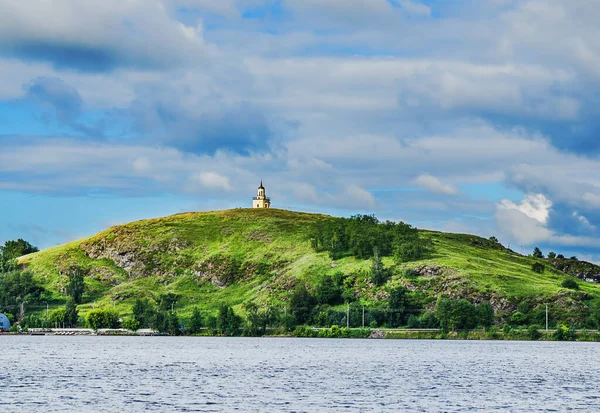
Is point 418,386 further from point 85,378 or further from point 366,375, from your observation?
point 85,378

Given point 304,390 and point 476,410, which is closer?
point 476,410

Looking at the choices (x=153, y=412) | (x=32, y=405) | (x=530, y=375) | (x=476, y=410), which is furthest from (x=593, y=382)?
(x=32, y=405)

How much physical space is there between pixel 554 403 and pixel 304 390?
83.0 feet

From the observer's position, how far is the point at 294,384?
9756 cm

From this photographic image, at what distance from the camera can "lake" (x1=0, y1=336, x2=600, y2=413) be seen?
7600cm

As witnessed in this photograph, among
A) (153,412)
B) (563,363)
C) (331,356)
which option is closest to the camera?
(153,412)

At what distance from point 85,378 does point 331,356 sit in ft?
216

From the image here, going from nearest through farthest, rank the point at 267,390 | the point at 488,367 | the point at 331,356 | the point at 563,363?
the point at 267,390, the point at 488,367, the point at 563,363, the point at 331,356

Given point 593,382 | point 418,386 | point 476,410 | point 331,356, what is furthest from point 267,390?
point 331,356

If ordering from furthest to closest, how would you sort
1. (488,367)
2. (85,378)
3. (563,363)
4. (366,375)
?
(563,363) < (488,367) < (366,375) < (85,378)

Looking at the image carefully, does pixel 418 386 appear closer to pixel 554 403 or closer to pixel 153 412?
pixel 554 403

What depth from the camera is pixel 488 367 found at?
13238 centimetres

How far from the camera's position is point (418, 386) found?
96812 millimetres

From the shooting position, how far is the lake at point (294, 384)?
76.0 metres
